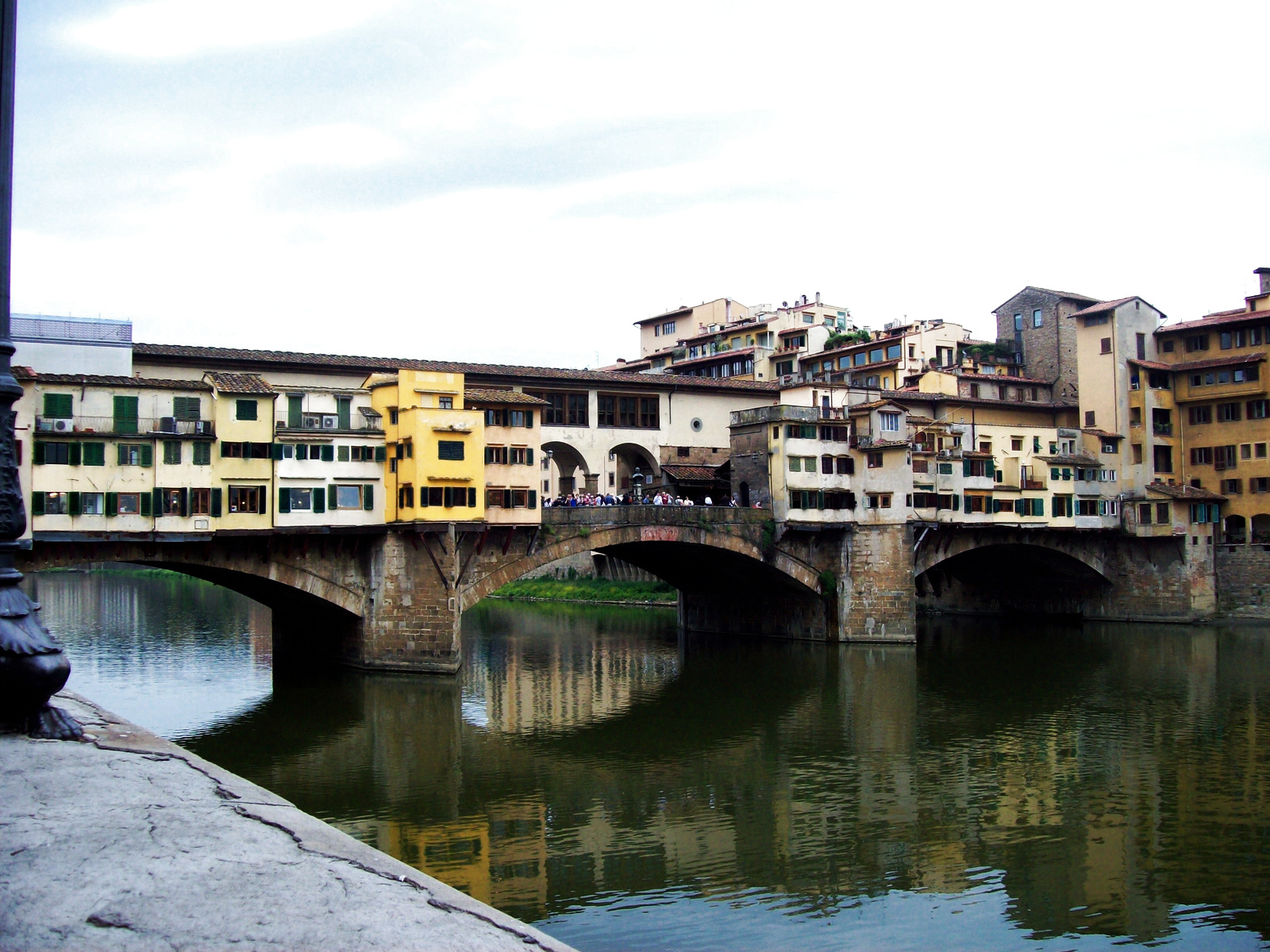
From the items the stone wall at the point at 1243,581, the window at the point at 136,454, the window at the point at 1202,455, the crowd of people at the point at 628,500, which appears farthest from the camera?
the window at the point at 1202,455

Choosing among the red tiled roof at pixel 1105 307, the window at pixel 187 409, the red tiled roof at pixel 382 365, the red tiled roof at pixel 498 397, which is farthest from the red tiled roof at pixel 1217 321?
the window at pixel 187 409

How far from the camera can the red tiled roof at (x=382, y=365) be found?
41.2m

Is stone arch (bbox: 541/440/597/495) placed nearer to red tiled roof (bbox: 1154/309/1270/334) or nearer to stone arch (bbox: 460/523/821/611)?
stone arch (bbox: 460/523/821/611)

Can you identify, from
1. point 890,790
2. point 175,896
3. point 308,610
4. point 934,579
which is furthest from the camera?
point 934,579

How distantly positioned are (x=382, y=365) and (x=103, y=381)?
11256mm

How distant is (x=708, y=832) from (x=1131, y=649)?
33833mm

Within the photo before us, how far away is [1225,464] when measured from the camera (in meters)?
60.7

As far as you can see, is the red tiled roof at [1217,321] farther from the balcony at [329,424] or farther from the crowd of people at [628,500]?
the balcony at [329,424]

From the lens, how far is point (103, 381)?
36000 millimetres

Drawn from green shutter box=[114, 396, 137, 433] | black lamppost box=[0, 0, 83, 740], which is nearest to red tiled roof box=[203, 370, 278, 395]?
green shutter box=[114, 396, 137, 433]

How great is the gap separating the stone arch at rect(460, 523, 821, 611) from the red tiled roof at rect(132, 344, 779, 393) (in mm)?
7661

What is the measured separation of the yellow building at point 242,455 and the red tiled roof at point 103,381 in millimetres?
871

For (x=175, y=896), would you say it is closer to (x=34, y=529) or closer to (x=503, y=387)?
(x=34, y=529)

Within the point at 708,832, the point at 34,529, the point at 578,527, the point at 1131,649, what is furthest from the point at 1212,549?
the point at 34,529
